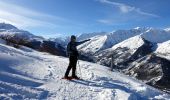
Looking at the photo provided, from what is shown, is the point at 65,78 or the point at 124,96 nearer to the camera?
the point at 124,96

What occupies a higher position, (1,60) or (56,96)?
(1,60)

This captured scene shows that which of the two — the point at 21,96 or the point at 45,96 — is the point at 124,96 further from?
the point at 21,96

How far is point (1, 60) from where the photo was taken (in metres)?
19.8

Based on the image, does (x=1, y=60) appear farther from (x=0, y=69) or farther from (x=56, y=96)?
(x=56, y=96)

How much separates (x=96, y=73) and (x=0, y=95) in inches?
380

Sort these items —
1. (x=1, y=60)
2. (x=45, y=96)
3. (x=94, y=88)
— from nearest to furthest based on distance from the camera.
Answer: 1. (x=45, y=96)
2. (x=94, y=88)
3. (x=1, y=60)

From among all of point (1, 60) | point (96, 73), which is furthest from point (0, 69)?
point (96, 73)

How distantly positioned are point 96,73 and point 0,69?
6.77 meters

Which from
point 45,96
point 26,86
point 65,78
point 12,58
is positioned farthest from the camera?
point 12,58

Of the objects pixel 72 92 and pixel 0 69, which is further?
→ pixel 0 69

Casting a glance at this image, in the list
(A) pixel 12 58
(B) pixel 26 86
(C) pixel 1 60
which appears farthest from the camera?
(A) pixel 12 58

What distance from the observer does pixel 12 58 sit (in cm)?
2148

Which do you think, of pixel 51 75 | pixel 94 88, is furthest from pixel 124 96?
pixel 51 75

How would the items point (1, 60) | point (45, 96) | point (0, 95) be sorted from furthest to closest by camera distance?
point (1, 60)
point (45, 96)
point (0, 95)
